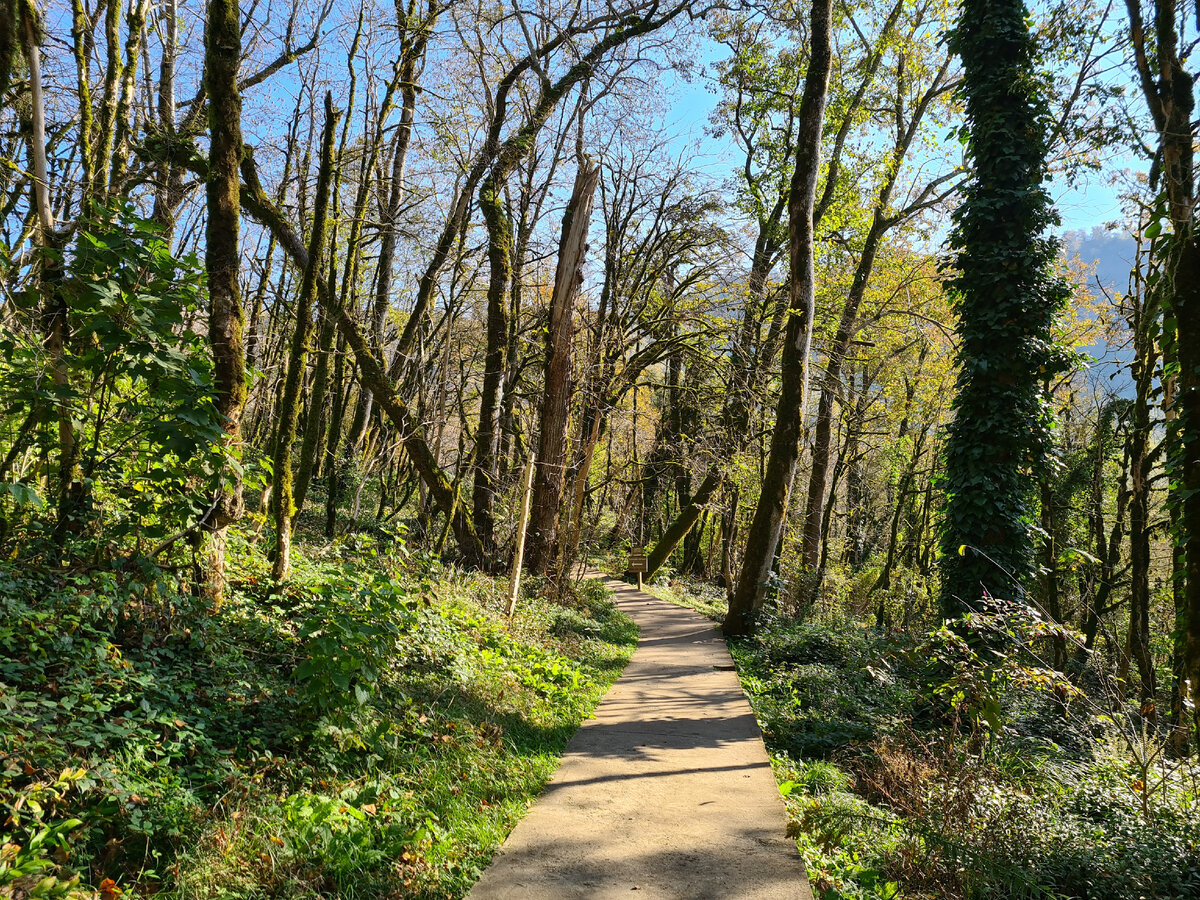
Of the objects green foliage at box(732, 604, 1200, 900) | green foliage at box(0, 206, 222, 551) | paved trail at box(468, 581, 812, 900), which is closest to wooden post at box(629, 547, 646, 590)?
paved trail at box(468, 581, 812, 900)

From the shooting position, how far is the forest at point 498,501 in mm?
3738

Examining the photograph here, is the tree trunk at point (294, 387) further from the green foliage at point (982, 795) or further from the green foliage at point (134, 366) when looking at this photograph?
the green foliage at point (982, 795)

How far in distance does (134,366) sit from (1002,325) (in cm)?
918

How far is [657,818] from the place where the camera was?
15.4 feet

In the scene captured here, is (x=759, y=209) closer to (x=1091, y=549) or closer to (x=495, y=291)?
(x=495, y=291)

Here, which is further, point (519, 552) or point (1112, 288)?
point (1112, 288)

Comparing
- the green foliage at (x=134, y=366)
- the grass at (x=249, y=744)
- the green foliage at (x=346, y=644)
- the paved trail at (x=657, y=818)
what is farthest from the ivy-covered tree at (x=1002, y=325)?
the green foliage at (x=134, y=366)

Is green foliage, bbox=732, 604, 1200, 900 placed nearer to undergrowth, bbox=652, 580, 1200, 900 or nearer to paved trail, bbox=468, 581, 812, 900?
undergrowth, bbox=652, 580, 1200, 900

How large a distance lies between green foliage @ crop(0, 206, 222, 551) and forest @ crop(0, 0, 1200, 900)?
0.04 meters

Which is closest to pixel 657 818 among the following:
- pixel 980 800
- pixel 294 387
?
pixel 980 800

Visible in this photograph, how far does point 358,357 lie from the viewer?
382 inches

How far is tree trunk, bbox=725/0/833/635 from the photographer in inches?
468

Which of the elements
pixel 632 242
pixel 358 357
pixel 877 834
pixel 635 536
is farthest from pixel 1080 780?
pixel 635 536

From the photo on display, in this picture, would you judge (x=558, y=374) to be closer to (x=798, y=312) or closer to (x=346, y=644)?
(x=798, y=312)
